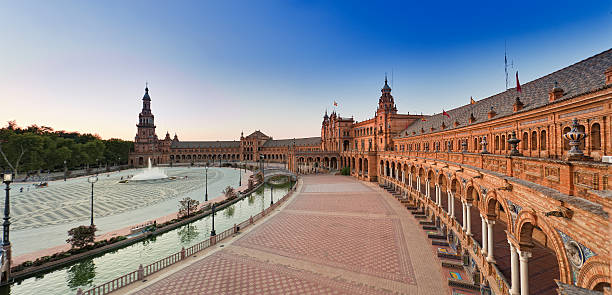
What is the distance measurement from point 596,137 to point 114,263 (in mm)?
29125

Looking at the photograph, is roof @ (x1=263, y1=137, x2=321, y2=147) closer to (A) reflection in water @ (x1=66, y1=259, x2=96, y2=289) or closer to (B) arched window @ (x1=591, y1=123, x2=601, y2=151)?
(A) reflection in water @ (x1=66, y1=259, x2=96, y2=289)

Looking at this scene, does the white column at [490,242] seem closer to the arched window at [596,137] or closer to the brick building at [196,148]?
the arched window at [596,137]

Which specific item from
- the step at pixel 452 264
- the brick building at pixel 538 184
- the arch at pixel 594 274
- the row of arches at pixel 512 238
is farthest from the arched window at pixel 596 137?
the arch at pixel 594 274

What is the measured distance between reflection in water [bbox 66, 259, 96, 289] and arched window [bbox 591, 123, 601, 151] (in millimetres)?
27815

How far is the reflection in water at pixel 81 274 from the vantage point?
1407 centimetres

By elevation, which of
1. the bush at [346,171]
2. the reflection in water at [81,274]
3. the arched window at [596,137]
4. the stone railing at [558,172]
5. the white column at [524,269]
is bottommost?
the reflection in water at [81,274]

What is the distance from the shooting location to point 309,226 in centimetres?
2175

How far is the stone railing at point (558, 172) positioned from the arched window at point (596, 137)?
5.16 metres

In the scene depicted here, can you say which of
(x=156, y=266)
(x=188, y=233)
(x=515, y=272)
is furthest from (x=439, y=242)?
(x=188, y=233)

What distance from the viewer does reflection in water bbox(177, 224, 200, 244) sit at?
68.8 ft

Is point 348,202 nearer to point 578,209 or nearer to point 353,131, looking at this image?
point 578,209

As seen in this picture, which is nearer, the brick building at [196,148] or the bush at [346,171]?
the bush at [346,171]

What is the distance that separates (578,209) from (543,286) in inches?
326

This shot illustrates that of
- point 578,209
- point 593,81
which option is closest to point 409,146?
point 593,81
